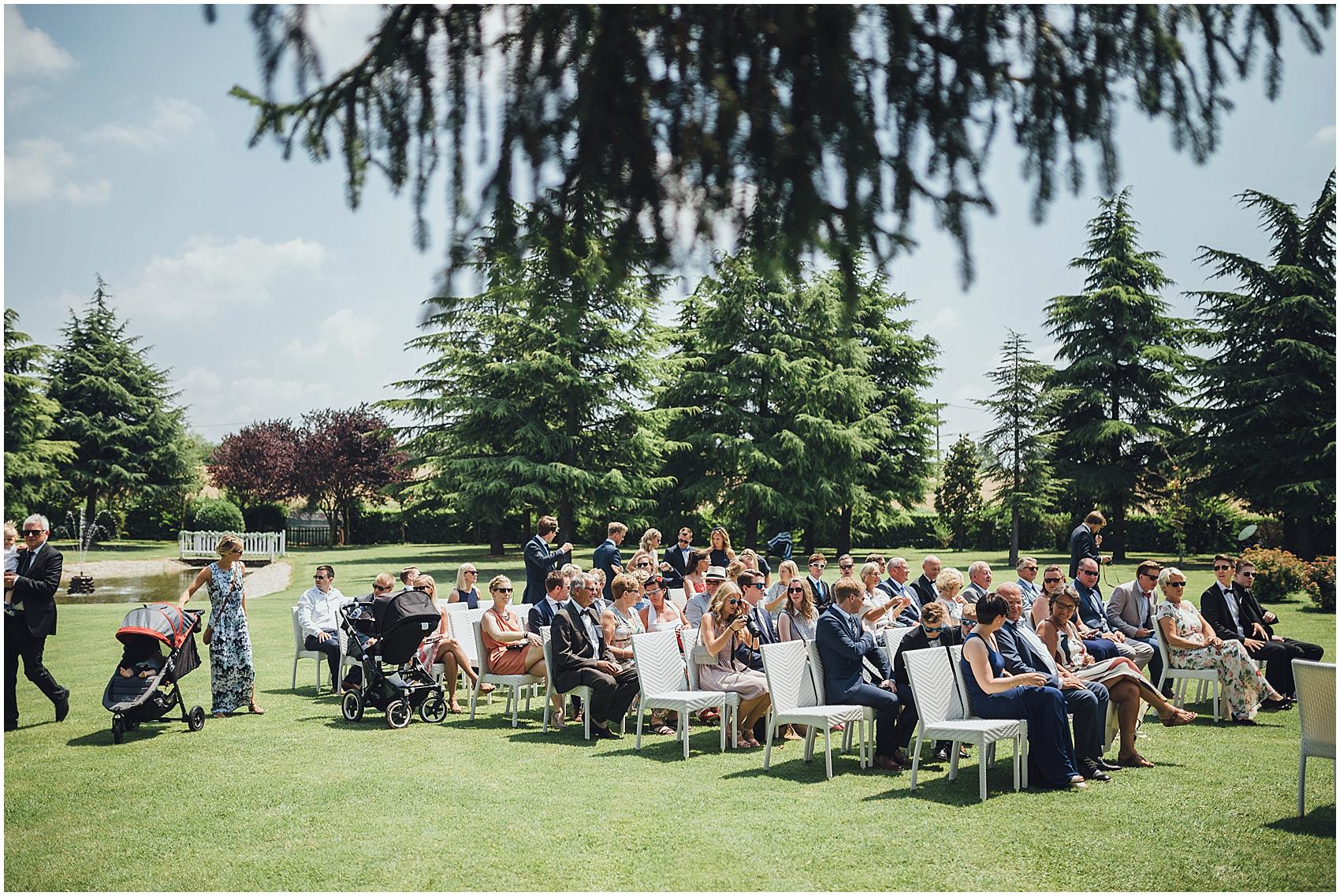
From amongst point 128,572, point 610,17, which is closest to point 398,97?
point 610,17

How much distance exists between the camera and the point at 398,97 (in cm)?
411

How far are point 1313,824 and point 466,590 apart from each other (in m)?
7.67

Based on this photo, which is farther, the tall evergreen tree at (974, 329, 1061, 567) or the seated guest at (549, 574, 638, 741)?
the tall evergreen tree at (974, 329, 1061, 567)

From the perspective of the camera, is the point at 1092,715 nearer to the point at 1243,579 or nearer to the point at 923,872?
the point at 923,872

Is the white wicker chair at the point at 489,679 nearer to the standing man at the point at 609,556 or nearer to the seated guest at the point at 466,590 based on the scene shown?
the seated guest at the point at 466,590

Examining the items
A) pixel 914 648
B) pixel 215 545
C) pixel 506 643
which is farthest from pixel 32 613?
pixel 215 545

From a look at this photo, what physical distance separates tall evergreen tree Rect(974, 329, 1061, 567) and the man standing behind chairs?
2929 cm

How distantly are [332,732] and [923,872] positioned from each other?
502 centimetres

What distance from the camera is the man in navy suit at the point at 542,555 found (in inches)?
422

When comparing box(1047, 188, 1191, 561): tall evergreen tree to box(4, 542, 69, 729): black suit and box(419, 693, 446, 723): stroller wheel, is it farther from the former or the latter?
box(4, 542, 69, 729): black suit

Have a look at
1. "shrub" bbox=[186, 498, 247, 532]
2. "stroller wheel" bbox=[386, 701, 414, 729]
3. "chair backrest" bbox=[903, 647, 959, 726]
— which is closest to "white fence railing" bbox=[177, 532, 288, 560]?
"shrub" bbox=[186, 498, 247, 532]

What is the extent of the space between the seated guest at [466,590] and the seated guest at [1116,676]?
5560 millimetres

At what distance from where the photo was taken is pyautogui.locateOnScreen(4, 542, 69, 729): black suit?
8.16 meters

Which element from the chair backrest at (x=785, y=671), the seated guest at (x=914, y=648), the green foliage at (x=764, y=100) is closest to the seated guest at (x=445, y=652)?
the chair backrest at (x=785, y=671)
